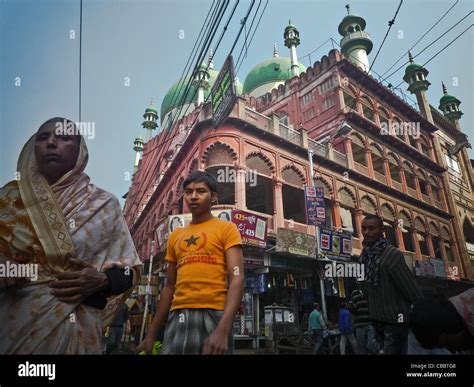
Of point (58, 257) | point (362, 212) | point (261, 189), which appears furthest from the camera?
point (362, 212)

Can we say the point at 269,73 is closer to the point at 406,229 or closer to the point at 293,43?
the point at 293,43

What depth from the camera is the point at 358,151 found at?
14938 mm

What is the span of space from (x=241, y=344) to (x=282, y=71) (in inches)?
623

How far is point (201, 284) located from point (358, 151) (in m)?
14.8

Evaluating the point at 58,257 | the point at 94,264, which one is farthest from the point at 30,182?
the point at 94,264

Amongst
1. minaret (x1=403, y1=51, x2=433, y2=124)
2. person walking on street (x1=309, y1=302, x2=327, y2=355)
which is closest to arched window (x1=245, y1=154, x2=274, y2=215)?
person walking on street (x1=309, y1=302, x2=327, y2=355)

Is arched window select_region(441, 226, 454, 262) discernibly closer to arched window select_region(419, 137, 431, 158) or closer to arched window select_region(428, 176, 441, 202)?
arched window select_region(428, 176, 441, 202)

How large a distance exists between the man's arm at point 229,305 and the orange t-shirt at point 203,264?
64 mm

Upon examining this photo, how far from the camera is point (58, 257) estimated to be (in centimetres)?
177

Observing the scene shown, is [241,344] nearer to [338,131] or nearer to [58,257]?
[58,257]

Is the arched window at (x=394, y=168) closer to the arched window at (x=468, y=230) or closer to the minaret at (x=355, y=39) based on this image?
the arched window at (x=468, y=230)

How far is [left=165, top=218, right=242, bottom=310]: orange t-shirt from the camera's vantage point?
175 cm

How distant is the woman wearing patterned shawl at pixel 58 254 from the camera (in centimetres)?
171
